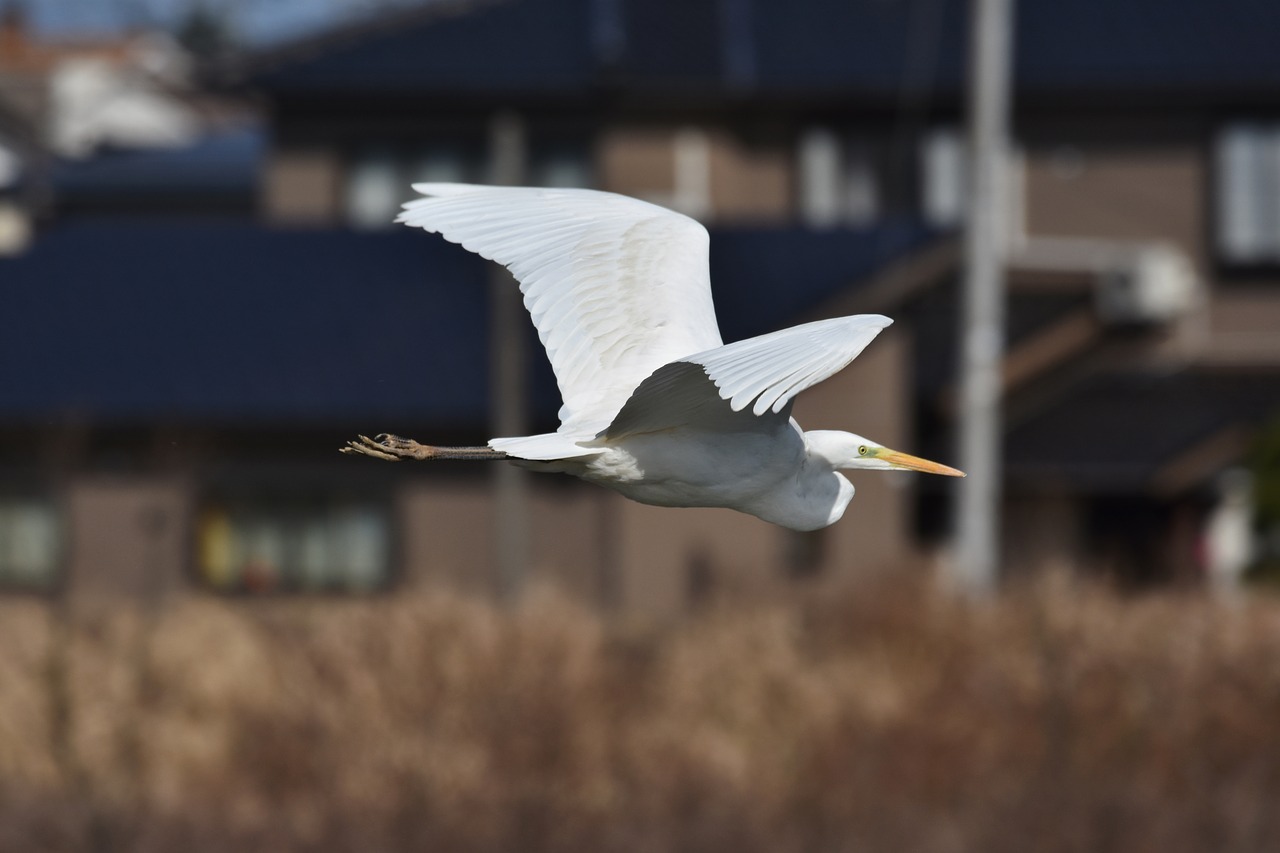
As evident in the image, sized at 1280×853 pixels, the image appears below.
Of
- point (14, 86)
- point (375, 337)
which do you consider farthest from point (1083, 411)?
point (14, 86)

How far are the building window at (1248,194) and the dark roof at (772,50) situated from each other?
1.90ft

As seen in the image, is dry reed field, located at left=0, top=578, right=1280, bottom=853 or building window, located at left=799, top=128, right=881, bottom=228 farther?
A: building window, located at left=799, top=128, right=881, bottom=228

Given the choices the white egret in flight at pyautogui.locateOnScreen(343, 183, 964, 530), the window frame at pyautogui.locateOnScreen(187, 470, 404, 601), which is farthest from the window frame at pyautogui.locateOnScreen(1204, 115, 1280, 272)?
the white egret in flight at pyautogui.locateOnScreen(343, 183, 964, 530)

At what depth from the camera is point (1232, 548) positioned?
76.8 ft

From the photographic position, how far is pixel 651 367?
4.76m

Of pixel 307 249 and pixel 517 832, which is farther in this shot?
pixel 307 249

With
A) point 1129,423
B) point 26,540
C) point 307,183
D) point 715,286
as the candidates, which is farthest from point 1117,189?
point 26,540

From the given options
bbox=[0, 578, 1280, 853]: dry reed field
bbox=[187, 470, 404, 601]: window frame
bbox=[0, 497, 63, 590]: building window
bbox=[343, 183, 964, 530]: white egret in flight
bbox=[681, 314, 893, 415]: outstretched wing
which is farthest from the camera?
bbox=[0, 497, 63, 590]: building window

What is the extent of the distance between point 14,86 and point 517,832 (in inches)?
1005

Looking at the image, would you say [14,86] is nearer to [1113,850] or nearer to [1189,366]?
[1189,366]

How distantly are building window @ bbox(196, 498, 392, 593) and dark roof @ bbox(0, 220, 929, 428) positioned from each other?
40.0 inches

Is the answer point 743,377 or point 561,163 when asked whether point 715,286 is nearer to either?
point 561,163

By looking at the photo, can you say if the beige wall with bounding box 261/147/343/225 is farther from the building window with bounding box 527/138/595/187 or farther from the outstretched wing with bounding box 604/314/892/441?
the outstretched wing with bounding box 604/314/892/441

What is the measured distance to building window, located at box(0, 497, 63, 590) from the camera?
19359mm
